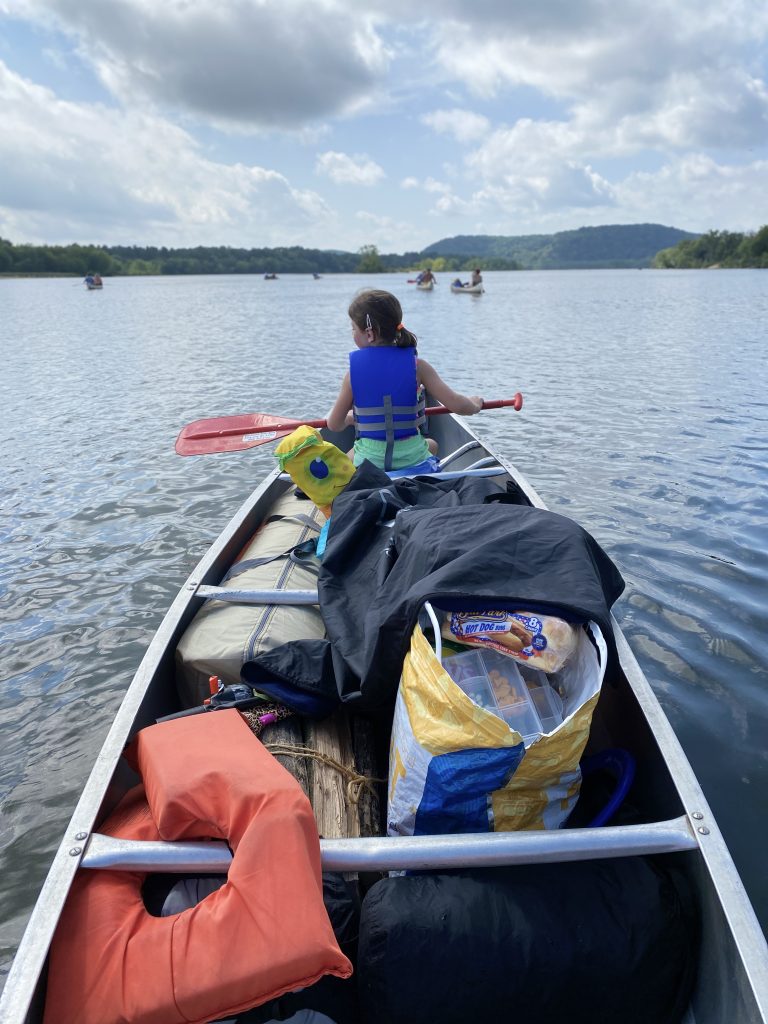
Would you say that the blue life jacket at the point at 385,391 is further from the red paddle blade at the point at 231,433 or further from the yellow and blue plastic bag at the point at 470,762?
the yellow and blue plastic bag at the point at 470,762

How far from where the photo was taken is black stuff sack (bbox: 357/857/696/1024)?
160 cm

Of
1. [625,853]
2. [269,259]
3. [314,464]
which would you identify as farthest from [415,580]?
[269,259]

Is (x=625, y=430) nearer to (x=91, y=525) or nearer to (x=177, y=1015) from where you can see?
(x=91, y=525)

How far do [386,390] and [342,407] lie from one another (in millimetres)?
396

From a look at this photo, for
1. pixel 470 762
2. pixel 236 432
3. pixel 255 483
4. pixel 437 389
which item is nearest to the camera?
pixel 470 762

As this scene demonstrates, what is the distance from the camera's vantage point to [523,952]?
161cm

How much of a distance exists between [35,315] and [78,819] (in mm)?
33471

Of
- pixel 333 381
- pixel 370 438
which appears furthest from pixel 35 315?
pixel 370 438

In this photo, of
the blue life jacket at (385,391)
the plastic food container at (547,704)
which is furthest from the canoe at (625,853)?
the blue life jacket at (385,391)

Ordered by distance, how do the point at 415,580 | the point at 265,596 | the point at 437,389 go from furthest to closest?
the point at 437,389 < the point at 265,596 < the point at 415,580

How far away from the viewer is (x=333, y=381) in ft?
44.8

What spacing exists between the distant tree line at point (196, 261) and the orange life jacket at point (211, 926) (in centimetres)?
11038

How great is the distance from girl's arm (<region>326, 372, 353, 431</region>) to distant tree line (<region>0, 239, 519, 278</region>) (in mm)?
107362

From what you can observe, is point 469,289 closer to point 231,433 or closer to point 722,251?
point 231,433
